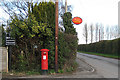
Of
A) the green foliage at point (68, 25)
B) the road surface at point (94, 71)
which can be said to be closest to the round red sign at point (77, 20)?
the green foliage at point (68, 25)

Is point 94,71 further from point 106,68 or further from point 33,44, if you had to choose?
point 33,44

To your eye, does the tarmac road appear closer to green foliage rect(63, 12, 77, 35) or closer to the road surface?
the road surface

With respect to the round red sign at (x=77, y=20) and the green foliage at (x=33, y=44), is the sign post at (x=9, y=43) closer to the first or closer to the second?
the green foliage at (x=33, y=44)

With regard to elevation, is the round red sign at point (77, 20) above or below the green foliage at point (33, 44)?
above

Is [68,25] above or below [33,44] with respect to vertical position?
above

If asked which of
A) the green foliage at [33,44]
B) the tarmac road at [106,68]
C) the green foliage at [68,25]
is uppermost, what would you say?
the green foliage at [68,25]

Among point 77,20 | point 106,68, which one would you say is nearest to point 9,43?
point 77,20

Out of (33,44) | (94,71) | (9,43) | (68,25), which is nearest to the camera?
(9,43)

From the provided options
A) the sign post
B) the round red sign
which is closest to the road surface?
the sign post

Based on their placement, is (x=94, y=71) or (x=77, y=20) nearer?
(x=94, y=71)

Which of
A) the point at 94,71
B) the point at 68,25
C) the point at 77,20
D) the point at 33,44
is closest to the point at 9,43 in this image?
the point at 33,44

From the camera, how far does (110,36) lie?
6088 cm

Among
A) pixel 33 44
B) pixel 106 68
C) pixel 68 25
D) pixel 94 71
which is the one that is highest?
pixel 68 25

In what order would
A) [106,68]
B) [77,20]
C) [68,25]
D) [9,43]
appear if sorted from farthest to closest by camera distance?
[68,25] → [106,68] → [77,20] → [9,43]
